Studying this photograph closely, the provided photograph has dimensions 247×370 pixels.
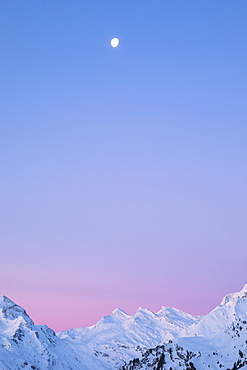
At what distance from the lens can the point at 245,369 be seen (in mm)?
122312

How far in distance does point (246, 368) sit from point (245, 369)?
989 mm

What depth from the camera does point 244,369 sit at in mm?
123062

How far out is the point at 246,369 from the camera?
12194 centimetres

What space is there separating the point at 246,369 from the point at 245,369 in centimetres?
46

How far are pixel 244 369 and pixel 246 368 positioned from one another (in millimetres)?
701

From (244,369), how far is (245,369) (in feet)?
2.73

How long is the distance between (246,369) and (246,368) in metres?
1.27

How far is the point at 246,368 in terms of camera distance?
123m
